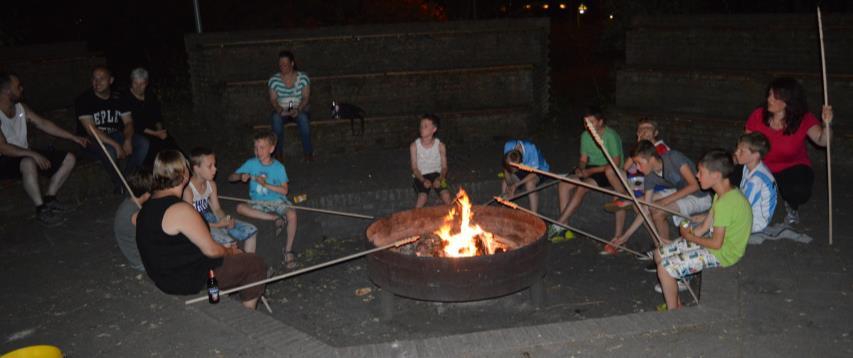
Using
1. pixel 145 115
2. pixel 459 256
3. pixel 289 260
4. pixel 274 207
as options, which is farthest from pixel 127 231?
pixel 145 115

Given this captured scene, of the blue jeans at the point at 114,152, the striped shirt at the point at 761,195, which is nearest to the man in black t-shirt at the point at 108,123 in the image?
the blue jeans at the point at 114,152

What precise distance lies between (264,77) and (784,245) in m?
8.29

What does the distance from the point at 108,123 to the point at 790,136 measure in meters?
7.89

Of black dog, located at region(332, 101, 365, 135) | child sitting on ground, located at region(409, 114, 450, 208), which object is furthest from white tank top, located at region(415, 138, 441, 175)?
black dog, located at region(332, 101, 365, 135)

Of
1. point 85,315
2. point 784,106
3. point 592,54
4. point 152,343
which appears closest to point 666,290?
point 784,106

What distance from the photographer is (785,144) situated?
8.20 meters

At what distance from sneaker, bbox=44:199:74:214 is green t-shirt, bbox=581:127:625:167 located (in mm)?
6048

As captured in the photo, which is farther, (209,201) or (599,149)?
(599,149)

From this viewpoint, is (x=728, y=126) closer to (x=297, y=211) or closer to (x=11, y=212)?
(x=297, y=211)

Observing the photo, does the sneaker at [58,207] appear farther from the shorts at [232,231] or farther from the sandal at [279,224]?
the sandal at [279,224]

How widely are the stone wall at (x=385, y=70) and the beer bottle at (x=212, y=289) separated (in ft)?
20.2

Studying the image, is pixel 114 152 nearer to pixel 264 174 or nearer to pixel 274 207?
pixel 264 174

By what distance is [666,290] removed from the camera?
6730mm

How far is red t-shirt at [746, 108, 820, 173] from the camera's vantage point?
8.13 metres
